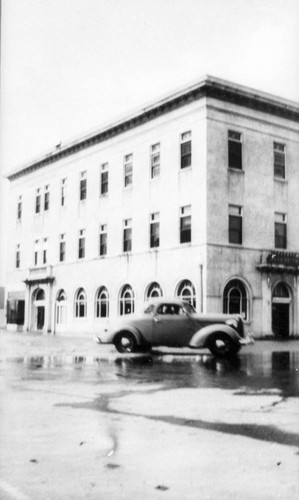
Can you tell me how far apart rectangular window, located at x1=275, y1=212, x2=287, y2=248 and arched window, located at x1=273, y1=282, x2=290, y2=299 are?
6.83 ft

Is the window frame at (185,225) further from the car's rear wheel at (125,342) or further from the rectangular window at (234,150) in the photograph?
the car's rear wheel at (125,342)

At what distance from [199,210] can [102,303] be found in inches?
363

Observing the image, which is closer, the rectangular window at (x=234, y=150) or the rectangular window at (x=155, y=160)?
the rectangular window at (x=234, y=150)

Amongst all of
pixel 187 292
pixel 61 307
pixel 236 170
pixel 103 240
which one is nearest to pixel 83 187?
pixel 103 240

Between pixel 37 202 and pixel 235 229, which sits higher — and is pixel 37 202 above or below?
above

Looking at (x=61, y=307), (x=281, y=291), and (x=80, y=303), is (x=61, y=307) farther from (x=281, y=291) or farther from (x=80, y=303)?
(x=281, y=291)

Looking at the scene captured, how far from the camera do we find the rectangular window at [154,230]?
30.7 metres

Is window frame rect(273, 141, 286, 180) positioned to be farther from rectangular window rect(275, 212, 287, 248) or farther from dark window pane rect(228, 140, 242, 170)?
dark window pane rect(228, 140, 242, 170)

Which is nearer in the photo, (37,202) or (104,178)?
(104,178)

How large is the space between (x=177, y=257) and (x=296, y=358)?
40.8ft

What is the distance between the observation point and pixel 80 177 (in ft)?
123

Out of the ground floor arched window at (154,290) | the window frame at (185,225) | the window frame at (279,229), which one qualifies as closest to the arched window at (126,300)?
the ground floor arched window at (154,290)

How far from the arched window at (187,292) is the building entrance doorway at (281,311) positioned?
4377 mm

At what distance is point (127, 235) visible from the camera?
108 feet
